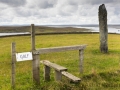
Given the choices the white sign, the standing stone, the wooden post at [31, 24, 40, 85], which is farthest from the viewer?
the standing stone

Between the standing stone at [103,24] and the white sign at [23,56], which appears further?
the standing stone at [103,24]

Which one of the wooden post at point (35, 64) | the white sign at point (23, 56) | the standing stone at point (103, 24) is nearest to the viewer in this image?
the white sign at point (23, 56)

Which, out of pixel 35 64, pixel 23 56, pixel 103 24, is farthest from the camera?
pixel 103 24

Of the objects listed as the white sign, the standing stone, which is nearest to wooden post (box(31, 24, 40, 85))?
the white sign

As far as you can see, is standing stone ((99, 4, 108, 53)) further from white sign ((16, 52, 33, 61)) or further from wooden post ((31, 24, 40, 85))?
white sign ((16, 52, 33, 61))

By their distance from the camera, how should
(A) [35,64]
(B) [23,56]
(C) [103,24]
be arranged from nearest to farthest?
(B) [23,56] < (A) [35,64] < (C) [103,24]

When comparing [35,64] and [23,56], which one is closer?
[23,56]

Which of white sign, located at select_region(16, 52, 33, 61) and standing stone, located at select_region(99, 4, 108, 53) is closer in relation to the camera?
white sign, located at select_region(16, 52, 33, 61)

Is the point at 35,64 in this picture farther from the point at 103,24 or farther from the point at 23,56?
the point at 103,24

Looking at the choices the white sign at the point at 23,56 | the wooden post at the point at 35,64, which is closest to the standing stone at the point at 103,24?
the wooden post at the point at 35,64

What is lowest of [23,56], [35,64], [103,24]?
[35,64]

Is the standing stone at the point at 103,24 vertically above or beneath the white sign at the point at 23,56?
above

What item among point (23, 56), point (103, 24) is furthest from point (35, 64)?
point (103, 24)

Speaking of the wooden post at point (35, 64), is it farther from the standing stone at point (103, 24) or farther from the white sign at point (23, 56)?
the standing stone at point (103, 24)
